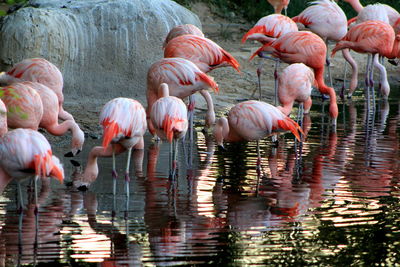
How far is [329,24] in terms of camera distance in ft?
31.8

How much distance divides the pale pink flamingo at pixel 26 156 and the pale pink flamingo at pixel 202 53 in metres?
3.13

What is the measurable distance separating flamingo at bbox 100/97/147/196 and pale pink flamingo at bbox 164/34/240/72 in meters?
2.03

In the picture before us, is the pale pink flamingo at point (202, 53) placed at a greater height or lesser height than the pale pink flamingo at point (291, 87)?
greater

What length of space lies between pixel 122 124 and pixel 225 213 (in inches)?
39.7


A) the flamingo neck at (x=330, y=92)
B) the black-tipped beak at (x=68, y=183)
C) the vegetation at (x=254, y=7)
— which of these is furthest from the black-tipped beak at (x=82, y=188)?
the vegetation at (x=254, y=7)

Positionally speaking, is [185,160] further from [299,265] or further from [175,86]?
[299,265]

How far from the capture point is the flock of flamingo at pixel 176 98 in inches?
185

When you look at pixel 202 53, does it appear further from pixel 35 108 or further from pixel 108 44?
pixel 108 44

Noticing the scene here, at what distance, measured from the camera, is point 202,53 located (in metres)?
7.52

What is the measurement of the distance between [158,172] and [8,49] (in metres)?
3.34

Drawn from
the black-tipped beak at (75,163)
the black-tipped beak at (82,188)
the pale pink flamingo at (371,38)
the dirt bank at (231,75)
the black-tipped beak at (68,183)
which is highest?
the pale pink flamingo at (371,38)

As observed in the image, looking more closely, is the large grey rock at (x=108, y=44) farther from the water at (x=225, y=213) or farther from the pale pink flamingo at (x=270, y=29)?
the water at (x=225, y=213)

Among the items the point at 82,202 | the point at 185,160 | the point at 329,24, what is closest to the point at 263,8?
the point at 329,24

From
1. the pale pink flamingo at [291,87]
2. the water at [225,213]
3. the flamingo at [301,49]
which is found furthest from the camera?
the flamingo at [301,49]
